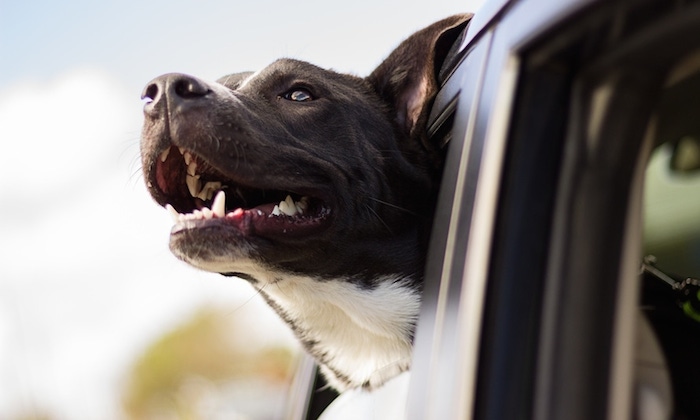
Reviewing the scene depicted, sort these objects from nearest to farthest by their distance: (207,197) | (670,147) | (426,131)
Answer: (670,147) < (426,131) < (207,197)

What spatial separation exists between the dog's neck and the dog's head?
0.07 m

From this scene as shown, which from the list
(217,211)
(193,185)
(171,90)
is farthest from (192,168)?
(171,90)

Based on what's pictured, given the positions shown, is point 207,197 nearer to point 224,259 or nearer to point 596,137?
point 224,259

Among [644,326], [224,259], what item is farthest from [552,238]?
[224,259]

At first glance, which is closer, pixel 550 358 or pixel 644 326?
Answer: pixel 550 358

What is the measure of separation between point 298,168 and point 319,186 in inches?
3.5

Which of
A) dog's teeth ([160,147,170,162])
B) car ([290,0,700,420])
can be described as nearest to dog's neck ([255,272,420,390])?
dog's teeth ([160,147,170,162])

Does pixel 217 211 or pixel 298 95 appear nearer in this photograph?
pixel 217 211

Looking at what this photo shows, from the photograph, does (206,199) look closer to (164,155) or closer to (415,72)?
(164,155)

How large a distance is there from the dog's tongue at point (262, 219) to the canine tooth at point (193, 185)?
0.23 feet

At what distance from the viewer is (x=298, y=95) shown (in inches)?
111

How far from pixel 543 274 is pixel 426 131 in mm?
1212

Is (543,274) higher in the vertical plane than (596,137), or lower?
lower

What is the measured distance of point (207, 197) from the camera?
8.49 ft
